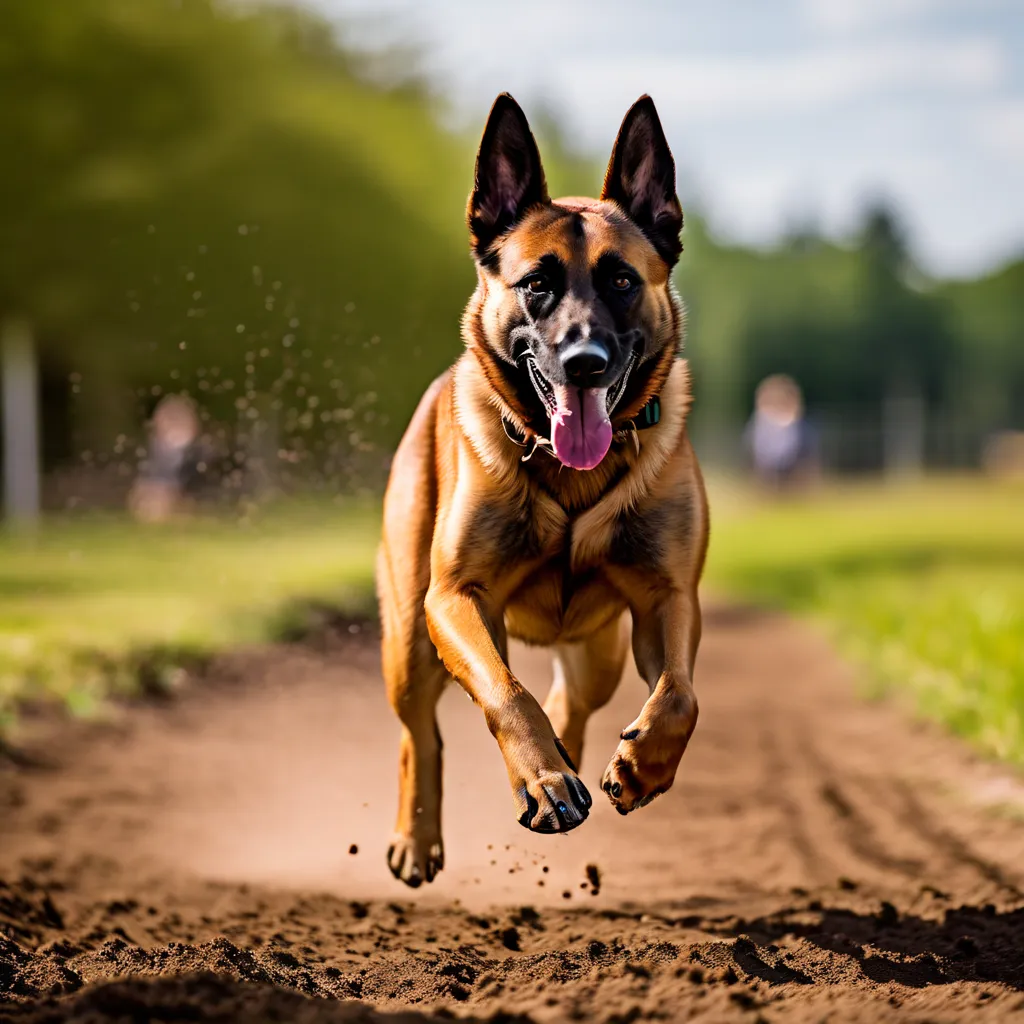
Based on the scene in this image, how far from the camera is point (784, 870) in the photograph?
500cm

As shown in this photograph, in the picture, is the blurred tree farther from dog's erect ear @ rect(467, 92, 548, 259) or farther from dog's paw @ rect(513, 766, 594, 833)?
dog's paw @ rect(513, 766, 594, 833)

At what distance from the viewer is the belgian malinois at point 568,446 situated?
3.51m

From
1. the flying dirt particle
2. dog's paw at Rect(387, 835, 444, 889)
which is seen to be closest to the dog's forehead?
dog's paw at Rect(387, 835, 444, 889)

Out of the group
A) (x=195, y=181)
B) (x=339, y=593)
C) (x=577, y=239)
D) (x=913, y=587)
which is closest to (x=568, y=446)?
(x=577, y=239)

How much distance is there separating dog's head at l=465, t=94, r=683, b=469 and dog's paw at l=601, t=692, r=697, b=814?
2.29 feet

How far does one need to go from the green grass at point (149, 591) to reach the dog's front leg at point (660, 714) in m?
3.69

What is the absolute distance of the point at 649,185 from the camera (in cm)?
386

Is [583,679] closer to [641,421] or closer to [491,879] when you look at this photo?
[491,879]

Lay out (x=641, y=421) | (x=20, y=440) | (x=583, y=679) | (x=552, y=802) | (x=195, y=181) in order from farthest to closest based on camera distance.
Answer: (x=195, y=181) → (x=20, y=440) → (x=583, y=679) → (x=641, y=421) → (x=552, y=802)

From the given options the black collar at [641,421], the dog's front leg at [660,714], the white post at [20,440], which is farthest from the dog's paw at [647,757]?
the white post at [20,440]

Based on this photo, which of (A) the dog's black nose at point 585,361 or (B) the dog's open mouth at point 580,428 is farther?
(B) the dog's open mouth at point 580,428

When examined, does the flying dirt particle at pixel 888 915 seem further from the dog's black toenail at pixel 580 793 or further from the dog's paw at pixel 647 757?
the dog's black toenail at pixel 580 793

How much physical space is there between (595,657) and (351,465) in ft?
7.45

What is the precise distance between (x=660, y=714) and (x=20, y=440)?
643 inches
